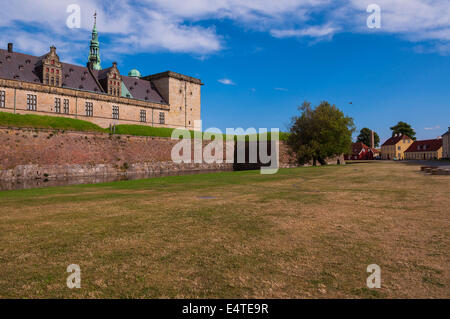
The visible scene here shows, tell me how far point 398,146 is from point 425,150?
7.74m

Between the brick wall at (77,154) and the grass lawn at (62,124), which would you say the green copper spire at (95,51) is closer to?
the grass lawn at (62,124)

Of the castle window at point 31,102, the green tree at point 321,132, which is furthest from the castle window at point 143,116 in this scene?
the green tree at point 321,132

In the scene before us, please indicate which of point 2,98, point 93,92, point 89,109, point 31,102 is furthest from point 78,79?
point 2,98

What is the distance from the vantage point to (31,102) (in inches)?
1655

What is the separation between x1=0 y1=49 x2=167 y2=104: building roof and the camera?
137 ft

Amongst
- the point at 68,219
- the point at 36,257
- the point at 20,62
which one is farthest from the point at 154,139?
the point at 36,257

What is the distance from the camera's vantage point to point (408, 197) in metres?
10.4

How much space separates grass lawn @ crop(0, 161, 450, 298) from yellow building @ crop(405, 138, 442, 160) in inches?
3955

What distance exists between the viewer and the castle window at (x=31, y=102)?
41688mm

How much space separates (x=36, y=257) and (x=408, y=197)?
1143 centimetres

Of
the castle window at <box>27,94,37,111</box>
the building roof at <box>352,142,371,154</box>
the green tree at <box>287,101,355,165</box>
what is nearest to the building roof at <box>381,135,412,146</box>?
the building roof at <box>352,142,371,154</box>

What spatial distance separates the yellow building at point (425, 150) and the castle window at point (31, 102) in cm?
10423

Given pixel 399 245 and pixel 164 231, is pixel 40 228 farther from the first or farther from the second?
pixel 399 245
